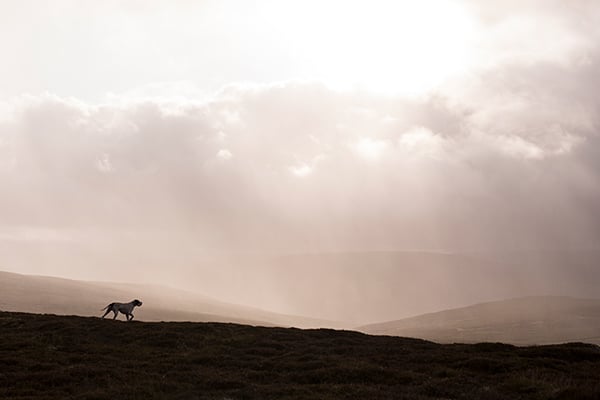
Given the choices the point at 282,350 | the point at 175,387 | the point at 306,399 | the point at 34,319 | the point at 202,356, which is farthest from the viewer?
the point at 34,319

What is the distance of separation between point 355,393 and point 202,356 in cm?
1521

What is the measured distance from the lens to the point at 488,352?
129 feet

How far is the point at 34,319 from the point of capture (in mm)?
53594

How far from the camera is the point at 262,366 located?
35094mm

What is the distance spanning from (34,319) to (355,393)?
40.4m

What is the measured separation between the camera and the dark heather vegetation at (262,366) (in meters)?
26.3

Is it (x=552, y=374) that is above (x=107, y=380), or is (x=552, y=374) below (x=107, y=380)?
above

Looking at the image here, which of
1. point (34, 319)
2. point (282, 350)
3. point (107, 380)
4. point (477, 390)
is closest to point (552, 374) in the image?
point (477, 390)

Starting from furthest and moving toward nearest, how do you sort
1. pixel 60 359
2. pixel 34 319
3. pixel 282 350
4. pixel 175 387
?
pixel 34 319 → pixel 282 350 → pixel 60 359 → pixel 175 387

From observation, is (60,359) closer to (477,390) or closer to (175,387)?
(175,387)

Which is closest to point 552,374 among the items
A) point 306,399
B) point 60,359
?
point 306,399

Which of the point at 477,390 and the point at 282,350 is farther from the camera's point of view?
the point at 282,350

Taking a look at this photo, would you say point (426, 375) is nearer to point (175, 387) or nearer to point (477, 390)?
point (477, 390)

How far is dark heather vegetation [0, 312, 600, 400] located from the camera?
26.3 metres
